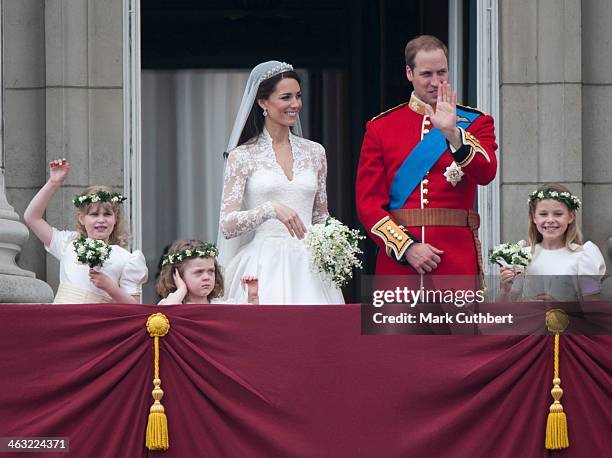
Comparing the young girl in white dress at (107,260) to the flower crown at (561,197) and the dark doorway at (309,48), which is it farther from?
the dark doorway at (309,48)

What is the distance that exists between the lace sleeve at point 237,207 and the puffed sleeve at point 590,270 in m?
1.55

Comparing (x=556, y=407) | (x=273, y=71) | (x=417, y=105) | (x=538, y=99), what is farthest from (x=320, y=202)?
(x=538, y=99)

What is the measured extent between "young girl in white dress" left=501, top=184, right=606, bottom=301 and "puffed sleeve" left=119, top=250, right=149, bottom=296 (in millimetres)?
1802

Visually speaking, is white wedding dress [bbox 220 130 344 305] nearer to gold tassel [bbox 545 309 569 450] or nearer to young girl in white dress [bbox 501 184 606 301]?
young girl in white dress [bbox 501 184 606 301]

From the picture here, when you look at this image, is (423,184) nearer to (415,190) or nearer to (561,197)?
(415,190)

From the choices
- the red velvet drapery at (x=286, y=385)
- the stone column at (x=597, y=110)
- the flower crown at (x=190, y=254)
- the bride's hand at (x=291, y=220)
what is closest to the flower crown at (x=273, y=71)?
the bride's hand at (x=291, y=220)

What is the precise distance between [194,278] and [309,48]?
17.8 ft

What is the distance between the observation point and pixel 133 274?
860 centimetres

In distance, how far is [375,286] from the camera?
789 cm

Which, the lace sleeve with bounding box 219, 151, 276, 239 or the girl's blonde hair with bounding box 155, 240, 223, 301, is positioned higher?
the lace sleeve with bounding box 219, 151, 276, 239

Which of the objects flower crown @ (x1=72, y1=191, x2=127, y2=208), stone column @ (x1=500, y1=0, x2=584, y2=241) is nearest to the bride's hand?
flower crown @ (x1=72, y1=191, x2=127, y2=208)

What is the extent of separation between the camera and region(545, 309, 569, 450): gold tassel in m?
7.43

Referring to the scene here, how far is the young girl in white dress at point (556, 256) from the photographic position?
829 cm

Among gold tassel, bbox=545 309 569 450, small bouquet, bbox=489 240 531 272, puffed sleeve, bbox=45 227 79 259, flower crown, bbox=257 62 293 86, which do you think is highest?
flower crown, bbox=257 62 293 86
